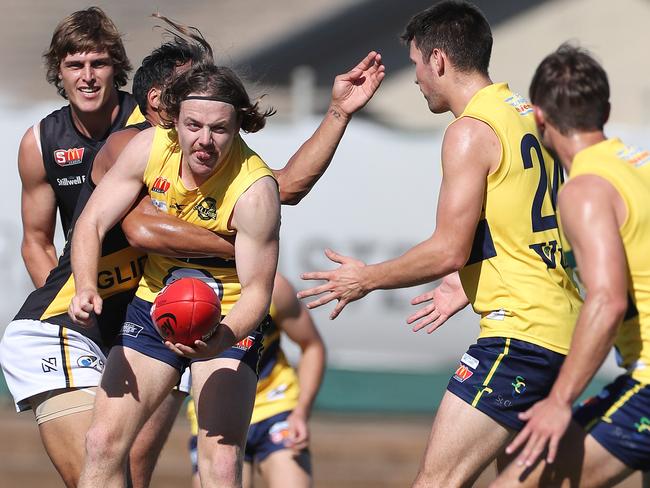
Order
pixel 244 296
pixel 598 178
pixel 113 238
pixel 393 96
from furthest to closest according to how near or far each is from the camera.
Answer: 1. pixel 393 96
2. pixel 113 238
3. pixel 244 296
4. pixel 598 178

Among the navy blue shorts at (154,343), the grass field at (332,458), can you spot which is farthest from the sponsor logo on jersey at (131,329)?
the grass field at (332,458)

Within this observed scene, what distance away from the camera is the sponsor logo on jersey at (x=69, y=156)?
17.8ft

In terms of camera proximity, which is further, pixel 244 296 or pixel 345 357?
pixel 345 357

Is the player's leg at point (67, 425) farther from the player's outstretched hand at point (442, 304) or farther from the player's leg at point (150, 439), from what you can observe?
the player's outstretched hand at point (442, 304)

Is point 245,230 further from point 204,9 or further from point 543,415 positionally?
point 204,9

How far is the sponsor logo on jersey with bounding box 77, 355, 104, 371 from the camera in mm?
5215

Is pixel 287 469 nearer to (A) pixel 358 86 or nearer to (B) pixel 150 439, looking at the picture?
(B) pixel 150 439

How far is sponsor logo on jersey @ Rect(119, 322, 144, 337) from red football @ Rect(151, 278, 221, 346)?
42 centimetres

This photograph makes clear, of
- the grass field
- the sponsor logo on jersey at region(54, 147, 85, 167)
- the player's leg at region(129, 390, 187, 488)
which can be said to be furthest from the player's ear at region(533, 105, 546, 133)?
the grass field

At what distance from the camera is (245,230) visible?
183 inches

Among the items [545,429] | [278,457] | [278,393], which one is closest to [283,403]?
[278,393]

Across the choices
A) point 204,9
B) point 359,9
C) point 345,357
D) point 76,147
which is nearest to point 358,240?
point 345,357

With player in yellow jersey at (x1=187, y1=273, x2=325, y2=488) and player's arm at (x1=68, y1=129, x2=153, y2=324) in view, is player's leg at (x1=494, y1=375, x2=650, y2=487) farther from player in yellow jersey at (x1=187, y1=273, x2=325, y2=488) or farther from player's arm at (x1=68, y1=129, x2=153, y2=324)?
player in yellow jersey at (x1=187, y1=273, x2=325, y2=488)

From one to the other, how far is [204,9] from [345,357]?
9.40 metres
